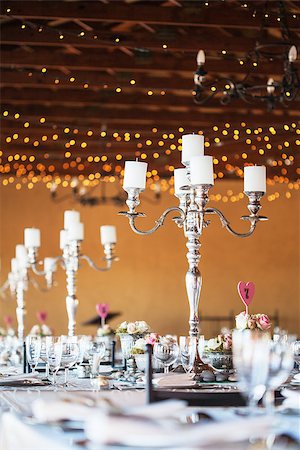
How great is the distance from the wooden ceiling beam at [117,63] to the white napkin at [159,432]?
674 cm

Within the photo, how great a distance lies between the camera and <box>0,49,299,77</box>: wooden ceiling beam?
865cm

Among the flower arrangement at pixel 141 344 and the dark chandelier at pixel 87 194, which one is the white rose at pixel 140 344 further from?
the dark chandelier at pixel 87 194

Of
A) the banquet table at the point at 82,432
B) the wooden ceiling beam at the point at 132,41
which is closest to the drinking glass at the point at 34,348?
the banquet table at the point at 82,432

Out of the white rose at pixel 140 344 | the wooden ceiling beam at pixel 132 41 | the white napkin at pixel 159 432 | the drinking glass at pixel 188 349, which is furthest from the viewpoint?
the wooden ceiling beam at pixel 132 41

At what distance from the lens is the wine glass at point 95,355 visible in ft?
13.6

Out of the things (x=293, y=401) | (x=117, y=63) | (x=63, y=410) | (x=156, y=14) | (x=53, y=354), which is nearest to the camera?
(x=63, y=410)

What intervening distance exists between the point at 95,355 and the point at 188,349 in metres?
0.47

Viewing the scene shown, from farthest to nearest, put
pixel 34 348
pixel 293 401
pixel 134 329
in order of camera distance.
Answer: pixel 134 329
pixel 34 348
pixel 293 401

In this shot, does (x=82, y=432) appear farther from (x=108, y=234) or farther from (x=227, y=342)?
(x=108, y=234)

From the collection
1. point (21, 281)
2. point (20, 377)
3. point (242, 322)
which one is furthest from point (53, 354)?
point (21, 281)

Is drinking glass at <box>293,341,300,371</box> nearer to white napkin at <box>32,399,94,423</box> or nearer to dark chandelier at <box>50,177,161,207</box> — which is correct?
white napkin at <box>32,399,94,423</box>

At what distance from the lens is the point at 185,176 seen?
455 cm

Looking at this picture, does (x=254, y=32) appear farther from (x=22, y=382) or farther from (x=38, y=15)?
(x=22, y=382)

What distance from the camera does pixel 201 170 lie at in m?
3.99
